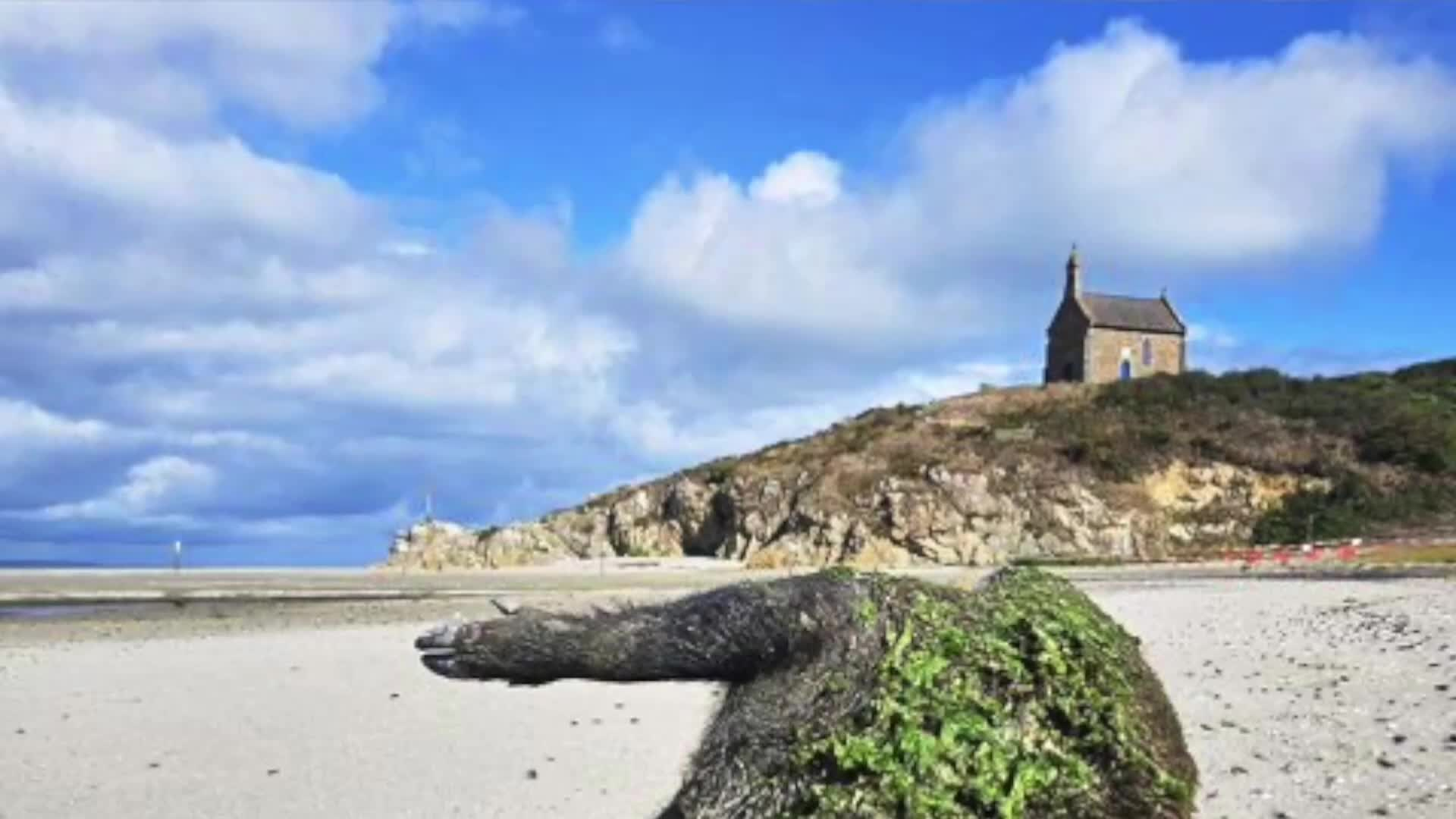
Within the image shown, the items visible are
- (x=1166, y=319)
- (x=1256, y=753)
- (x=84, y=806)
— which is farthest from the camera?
(x=1166, y=319)

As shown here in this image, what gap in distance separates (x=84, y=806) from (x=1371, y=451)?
5544cm

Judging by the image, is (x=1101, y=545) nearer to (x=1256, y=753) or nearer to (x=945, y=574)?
(x=945, y=574)

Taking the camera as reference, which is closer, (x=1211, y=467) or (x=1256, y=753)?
(x=1256, y=753)

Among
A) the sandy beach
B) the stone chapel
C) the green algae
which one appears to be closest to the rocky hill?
the stone chapel

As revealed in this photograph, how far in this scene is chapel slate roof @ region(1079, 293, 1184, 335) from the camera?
81688 mm

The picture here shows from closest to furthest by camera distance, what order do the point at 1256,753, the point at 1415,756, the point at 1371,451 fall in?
the point at 1415,756, the point at 1256,753, the point at 1371,451

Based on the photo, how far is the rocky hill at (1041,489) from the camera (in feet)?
177

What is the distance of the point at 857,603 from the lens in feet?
18.1

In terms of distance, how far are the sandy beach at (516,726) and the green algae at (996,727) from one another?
1044mm

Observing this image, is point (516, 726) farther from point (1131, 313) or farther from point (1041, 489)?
point (1131, 313)

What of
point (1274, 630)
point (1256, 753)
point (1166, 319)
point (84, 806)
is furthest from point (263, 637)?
point (1166, 319)

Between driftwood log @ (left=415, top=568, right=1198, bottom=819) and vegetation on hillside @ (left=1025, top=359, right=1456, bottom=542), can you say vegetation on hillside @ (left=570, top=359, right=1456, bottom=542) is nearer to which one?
vegetation on hillside @ (left=1025, top=359, right=1456, bottom=542)

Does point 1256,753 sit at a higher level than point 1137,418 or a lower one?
lower

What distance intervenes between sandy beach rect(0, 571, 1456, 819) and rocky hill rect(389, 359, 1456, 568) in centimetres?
3003
